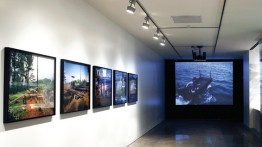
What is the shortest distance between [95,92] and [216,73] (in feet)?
41.8

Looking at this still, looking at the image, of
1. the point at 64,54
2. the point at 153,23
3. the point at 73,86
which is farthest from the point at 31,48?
the point at 153,23

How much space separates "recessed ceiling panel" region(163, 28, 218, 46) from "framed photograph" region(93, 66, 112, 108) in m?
2.53

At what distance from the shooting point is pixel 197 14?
721cm

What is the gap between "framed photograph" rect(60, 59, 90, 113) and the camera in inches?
205

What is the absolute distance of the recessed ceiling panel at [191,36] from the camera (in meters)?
9.23

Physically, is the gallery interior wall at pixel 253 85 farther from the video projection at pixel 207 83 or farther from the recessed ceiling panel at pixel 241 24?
the video projection at pixel 207 83

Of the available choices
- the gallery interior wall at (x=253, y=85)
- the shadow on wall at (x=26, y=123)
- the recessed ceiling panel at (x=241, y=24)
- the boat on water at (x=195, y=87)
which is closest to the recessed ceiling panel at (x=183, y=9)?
the recessed ceiling panel at (x=241, y=24)

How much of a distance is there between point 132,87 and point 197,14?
11.3 ft

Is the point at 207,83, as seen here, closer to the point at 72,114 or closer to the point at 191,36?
the point at 191,36

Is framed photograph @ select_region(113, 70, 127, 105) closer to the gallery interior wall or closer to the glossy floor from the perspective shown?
the glossy floor

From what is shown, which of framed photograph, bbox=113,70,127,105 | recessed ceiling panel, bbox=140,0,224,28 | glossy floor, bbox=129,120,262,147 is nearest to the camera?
recessed ceiling panel, bbox=140,0,224,28

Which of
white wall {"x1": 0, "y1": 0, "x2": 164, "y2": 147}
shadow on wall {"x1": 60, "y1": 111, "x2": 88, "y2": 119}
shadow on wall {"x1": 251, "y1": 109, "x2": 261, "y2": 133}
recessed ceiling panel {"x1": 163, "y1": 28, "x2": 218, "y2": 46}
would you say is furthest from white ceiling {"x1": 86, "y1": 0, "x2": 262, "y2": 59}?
shadow on wall {"x1": 251, "y1": 109, "x2": 261, "y2": 133}

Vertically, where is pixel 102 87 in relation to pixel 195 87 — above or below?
above

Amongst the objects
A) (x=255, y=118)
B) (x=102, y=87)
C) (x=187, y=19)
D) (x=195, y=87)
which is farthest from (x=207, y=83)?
(x=102, y=87)
